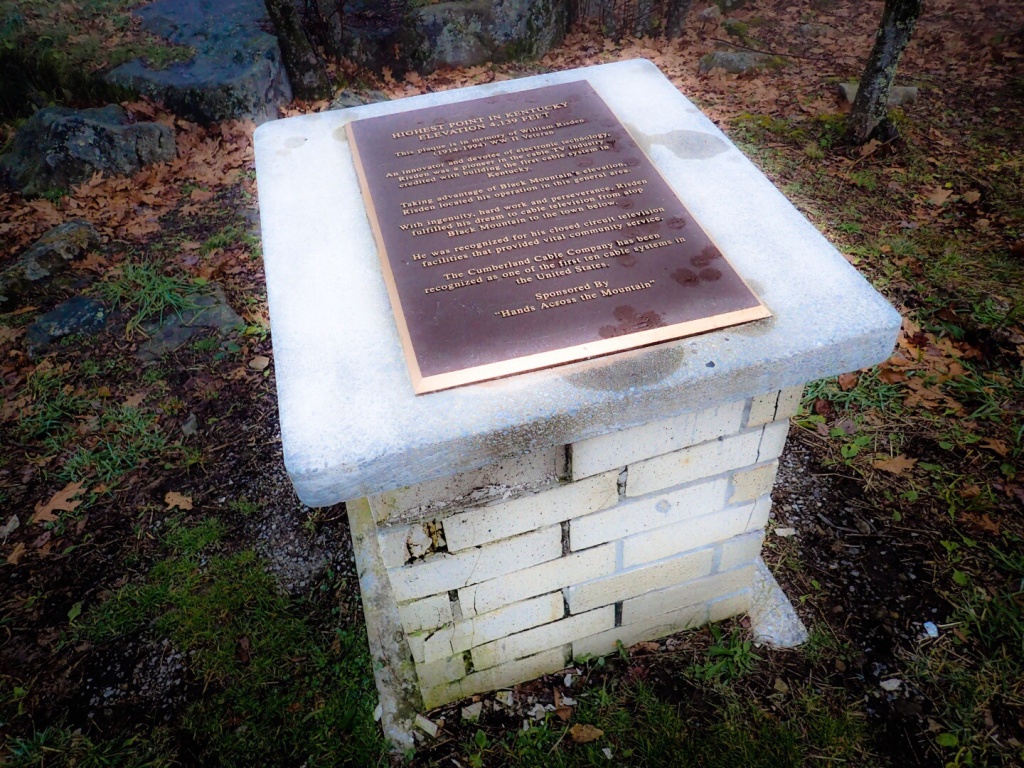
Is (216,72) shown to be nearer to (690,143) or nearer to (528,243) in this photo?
(690,143)

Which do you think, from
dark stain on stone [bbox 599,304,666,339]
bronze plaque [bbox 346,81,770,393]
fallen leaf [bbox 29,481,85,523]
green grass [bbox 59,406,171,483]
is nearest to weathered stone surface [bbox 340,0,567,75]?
green grass [bbox 59,406,171,483]

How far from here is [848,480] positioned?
322 centimetres

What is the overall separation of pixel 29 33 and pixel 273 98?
244 centimetres

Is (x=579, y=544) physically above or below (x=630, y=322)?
below

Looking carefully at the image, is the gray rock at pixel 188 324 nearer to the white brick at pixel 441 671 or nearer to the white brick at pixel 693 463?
the white brick at pixel 441 671

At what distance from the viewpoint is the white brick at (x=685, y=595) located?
8.15 feet

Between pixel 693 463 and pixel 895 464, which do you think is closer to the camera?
pixel 693 463

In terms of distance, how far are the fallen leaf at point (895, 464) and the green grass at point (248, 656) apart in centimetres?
252

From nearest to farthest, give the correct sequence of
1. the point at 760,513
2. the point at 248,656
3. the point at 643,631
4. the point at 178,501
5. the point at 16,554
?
the point at 760,513 → the point at 643,631 → the point at 248,656 → the point at 16,554 → the point at 178,501

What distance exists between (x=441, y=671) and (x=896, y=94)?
5.93 meters

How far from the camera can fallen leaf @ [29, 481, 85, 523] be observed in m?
3.31

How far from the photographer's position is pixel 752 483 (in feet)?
7.19

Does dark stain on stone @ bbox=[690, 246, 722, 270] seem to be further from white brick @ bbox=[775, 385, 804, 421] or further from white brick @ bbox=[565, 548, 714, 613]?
white brick @ bbox=[565, 548, 714, 613]

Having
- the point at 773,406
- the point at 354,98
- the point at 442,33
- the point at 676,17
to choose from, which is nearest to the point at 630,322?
the point at 773,406
